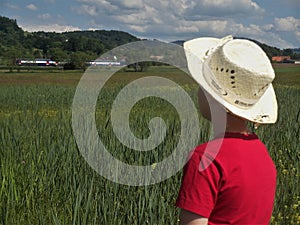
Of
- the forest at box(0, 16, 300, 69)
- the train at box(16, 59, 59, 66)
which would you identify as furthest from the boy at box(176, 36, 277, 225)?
the train at box(16, 59, 59, 66)

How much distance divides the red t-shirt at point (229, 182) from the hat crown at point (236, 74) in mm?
110

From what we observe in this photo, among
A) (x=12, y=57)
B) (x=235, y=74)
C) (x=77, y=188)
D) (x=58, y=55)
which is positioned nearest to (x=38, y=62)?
(x=12, y=57)

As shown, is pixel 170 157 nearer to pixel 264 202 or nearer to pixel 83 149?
pixel 83 149

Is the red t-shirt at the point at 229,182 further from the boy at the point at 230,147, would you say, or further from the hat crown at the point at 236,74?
the hat crown at the point at 236,74

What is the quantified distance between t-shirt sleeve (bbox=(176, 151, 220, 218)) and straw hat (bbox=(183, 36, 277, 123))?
175 millimetres

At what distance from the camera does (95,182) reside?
267cm

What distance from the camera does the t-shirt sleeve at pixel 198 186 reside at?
48.4 inches

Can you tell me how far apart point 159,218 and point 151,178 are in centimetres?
48

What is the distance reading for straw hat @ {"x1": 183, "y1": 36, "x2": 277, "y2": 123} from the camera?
1.33 m

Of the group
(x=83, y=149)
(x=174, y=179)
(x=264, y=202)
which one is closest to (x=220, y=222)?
(x=264, y=202)

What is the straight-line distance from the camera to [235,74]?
52.7 inches

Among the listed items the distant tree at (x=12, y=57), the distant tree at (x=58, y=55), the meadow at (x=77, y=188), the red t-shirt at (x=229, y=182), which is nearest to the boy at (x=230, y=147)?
the red t-shirt at (x=229, y=182)

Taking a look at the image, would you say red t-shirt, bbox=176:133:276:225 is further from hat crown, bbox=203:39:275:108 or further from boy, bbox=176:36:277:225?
hat crown, bbox=203:39:275:108

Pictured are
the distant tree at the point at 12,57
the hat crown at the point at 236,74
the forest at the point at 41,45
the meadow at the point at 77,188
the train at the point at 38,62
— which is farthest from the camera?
the train at the point at 38,62
